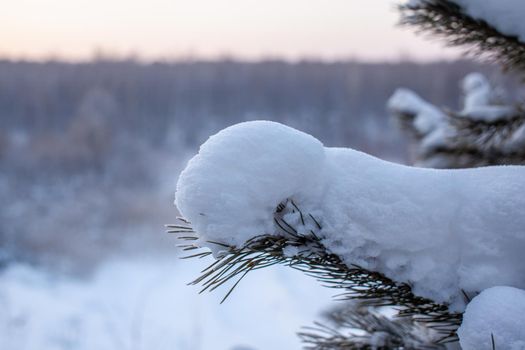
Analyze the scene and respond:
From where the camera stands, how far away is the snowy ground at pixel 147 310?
4.72m

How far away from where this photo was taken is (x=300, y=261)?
576 millimetres

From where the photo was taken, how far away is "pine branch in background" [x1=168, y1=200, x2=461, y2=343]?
1.77 feet

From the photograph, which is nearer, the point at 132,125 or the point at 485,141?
the point at 485,141

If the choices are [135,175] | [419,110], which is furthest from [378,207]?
[135,175]

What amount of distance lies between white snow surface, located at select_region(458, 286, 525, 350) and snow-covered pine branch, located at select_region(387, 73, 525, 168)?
694mm

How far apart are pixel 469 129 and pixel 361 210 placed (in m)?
0.75

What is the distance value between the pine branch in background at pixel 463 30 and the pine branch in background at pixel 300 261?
47 cm

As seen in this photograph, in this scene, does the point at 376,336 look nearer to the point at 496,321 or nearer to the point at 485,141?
the point at 496,321

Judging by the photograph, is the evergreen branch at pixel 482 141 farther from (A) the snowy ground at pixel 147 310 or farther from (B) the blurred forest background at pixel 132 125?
(B) the blurred forest background at pixel 132 125

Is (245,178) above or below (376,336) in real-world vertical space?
above

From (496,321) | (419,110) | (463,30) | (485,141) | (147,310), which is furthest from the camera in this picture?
(147,310)

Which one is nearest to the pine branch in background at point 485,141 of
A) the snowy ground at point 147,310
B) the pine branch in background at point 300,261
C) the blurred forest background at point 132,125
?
the pine branch in background at point 300,261

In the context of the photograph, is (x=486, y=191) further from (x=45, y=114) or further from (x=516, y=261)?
(x=45, y=114)

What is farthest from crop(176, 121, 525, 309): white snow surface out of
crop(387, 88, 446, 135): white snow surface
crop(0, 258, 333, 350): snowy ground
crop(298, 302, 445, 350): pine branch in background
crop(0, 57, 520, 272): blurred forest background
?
crop(0, 57, 520, 272): blurred forest background
